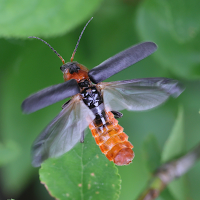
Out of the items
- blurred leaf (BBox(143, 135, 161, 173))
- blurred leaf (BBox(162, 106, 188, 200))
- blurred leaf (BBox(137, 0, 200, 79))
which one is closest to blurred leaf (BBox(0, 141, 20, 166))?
blurred leaf (BBox(143, 135, 161, 173))

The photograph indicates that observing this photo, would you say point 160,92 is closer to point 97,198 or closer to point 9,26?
point 97,198

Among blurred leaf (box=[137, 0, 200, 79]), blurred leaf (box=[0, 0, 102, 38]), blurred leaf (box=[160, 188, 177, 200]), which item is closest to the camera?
blurred leaf (box=[0, 0, 102, 38])

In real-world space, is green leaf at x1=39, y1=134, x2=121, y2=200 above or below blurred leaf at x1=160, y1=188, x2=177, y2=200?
above

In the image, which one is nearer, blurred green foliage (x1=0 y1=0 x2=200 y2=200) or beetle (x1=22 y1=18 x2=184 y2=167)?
beetle (x1=22 y1=18 x2=184 y2=167)

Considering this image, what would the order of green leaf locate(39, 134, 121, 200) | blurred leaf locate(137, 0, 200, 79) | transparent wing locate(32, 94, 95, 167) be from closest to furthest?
green leaf locate(39, 134, 121, 200), transparent wing locate(32, 94, 95, 167), blurred leaf locate(137, 0, 200, 79)

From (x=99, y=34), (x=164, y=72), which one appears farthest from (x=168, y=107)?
(x=99, y=34)

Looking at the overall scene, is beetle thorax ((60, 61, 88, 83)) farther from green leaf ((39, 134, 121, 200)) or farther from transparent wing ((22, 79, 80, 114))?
green leaf ((39, 134, 121, 200))
